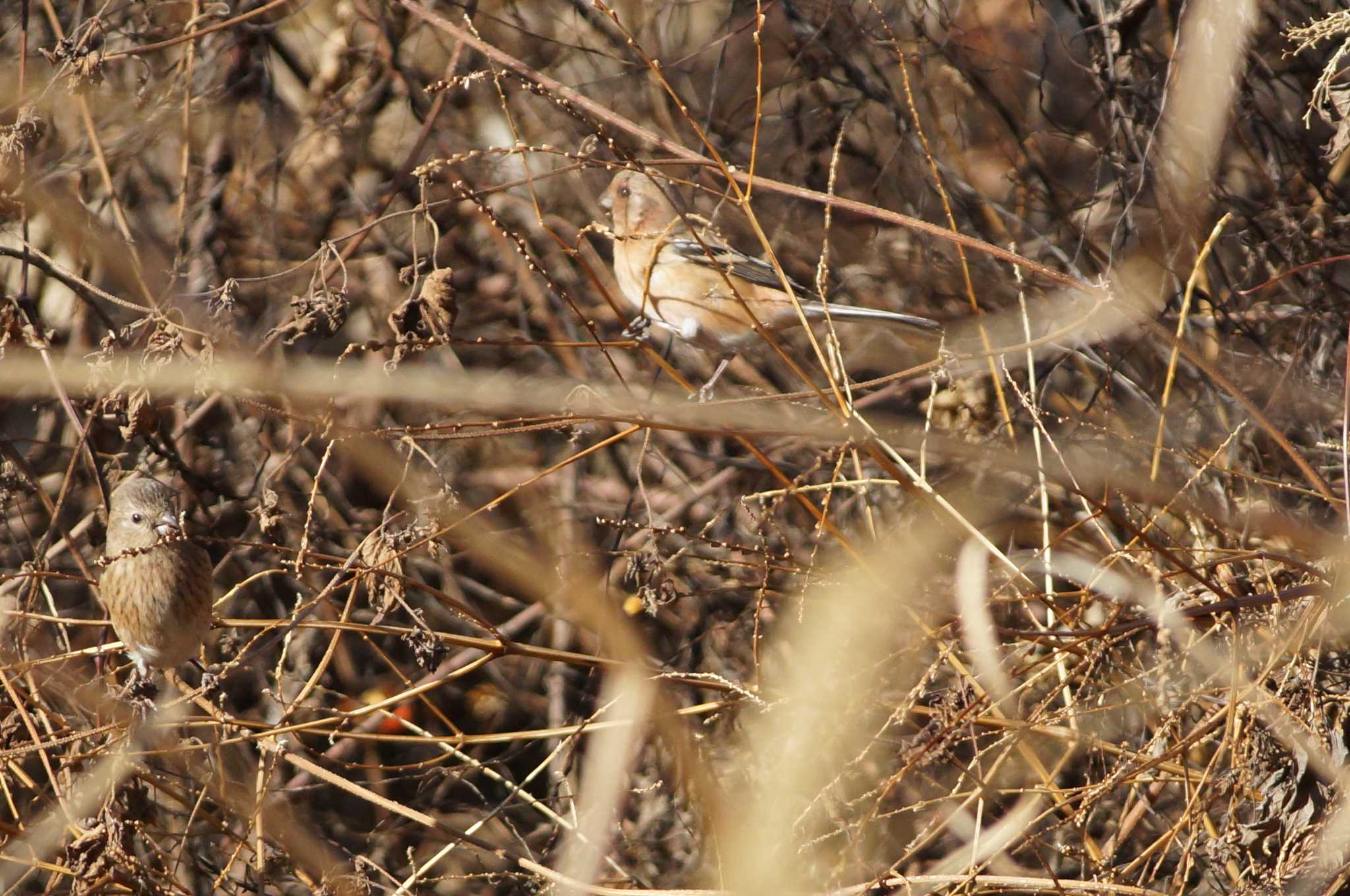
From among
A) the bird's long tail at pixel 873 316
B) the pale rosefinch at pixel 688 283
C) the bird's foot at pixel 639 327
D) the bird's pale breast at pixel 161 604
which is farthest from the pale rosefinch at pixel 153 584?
the bird's long tail at pixel 873 316

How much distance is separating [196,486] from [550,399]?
2.77m

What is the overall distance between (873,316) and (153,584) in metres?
2.29

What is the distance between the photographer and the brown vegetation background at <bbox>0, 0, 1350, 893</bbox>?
2580 mm

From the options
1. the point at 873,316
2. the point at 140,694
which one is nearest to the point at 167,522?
the point at 140,694

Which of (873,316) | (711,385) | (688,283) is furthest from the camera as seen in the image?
(688,283)

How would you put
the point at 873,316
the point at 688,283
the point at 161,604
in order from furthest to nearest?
the point at 688,283, the point at 873,316, the point at 161,604

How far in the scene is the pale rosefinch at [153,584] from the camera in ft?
10.9

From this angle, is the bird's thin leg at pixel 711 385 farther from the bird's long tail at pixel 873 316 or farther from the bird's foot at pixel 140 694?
the bird's foot at pixel 140 694

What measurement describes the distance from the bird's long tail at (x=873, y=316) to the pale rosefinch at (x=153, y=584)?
2.01 metres

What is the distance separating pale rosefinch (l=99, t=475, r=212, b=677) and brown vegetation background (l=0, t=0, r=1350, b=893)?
127 mm

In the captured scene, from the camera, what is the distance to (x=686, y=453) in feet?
16.7

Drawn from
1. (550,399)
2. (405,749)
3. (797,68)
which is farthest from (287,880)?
(797,68)

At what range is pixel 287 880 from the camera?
4066 mm

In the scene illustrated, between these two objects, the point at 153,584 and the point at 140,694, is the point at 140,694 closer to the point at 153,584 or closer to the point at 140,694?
the point at 140,694
